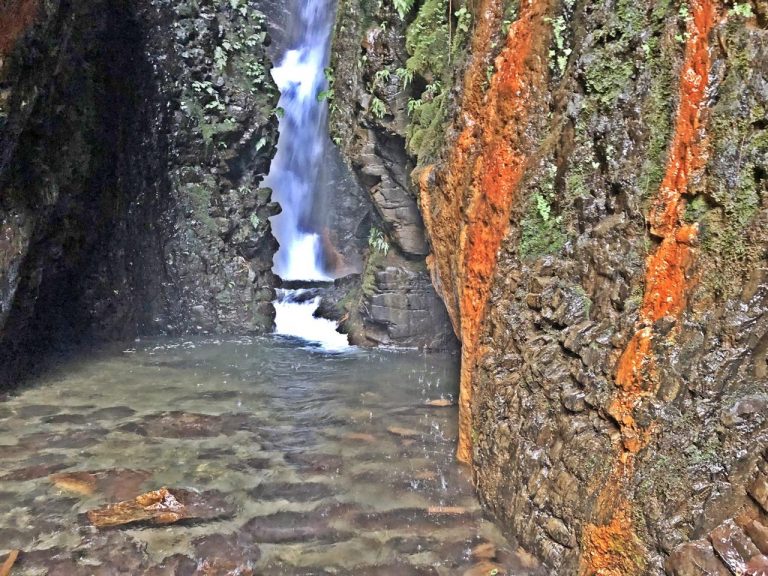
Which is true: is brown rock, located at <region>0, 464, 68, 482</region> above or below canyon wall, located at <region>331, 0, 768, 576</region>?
below

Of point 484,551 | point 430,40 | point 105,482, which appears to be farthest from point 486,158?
point 430,40

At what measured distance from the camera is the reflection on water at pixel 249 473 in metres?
3.76

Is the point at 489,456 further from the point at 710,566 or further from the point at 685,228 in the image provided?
the point at 685,228

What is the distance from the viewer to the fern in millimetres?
9234

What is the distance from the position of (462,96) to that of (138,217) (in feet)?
27.4

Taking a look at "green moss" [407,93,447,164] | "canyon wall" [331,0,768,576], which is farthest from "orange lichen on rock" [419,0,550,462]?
"green moss" [407,93,447,164]

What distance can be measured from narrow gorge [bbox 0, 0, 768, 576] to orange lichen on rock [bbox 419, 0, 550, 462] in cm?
3

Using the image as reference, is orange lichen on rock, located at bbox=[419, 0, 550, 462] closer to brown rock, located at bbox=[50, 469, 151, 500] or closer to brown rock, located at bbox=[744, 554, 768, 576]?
brown rock, located at bbox=[744, 554, 768, 576]

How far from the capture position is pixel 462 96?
18.1 ft

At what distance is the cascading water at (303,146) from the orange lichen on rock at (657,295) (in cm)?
1592

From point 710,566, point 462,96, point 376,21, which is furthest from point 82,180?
point 710,566

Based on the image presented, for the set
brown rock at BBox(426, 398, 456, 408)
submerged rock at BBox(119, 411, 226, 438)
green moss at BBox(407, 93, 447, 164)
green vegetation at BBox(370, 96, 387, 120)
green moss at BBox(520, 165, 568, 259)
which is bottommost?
submerged rock at BBox(119, 411, 226, 438)

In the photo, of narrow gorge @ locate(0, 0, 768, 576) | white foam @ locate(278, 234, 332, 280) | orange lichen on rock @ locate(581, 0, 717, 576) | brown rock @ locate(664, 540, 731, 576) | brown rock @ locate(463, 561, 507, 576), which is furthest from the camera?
white foam @ locate(278, 234, 332, 280)

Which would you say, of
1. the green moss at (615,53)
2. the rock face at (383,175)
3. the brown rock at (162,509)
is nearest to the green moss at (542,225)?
the green moss at (615,53)
